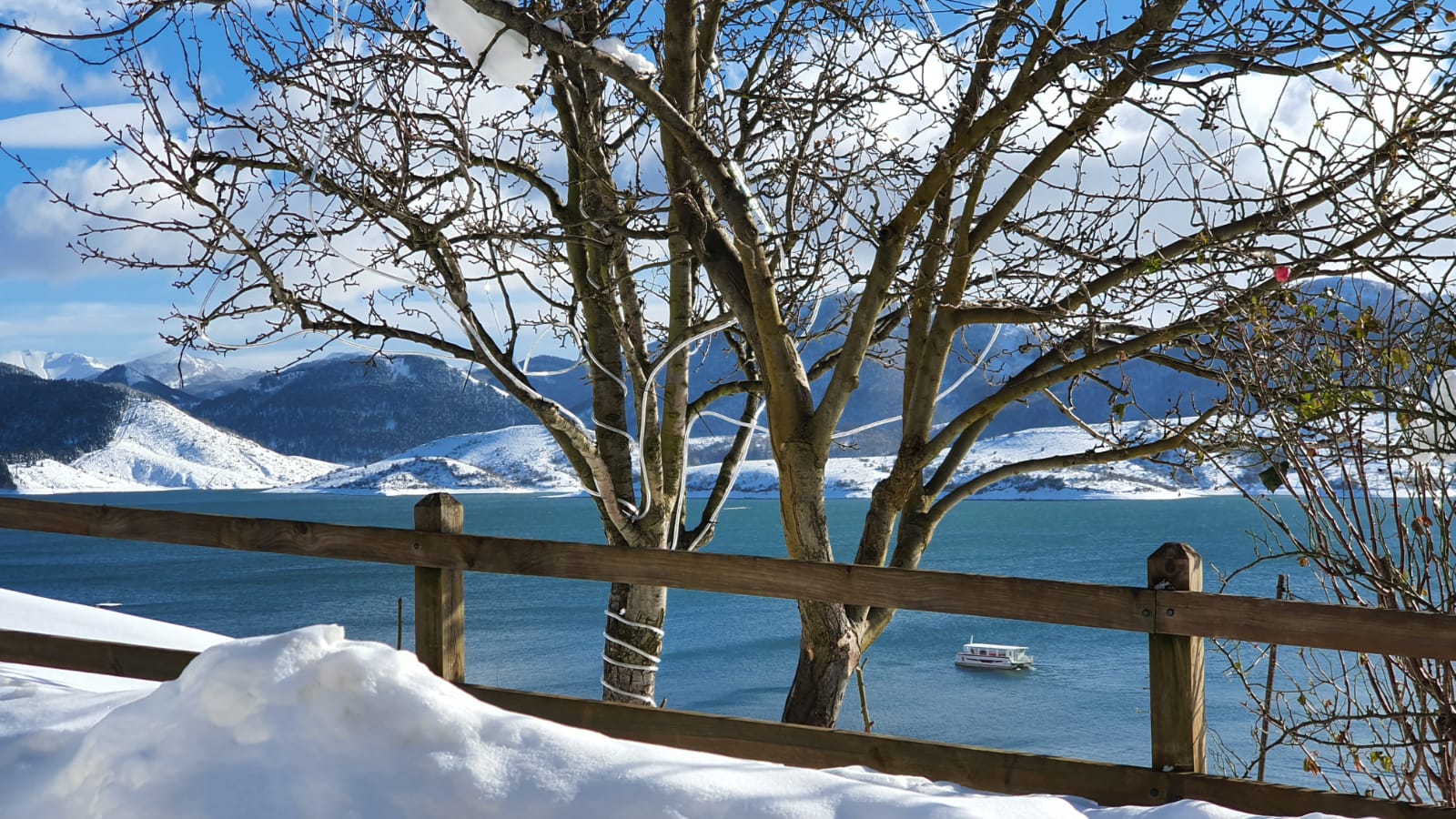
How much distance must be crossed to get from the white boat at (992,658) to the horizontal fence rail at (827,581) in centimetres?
4170

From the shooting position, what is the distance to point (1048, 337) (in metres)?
4.72

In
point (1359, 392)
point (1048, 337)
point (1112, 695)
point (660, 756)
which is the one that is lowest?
point (1112, 695)

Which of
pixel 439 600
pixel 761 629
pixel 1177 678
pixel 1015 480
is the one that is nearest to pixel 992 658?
pixel 761 629

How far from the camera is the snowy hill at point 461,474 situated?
163 m

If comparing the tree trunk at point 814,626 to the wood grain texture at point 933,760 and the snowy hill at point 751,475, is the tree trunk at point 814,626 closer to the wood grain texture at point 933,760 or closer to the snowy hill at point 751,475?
the wood grain texture at point 933,760

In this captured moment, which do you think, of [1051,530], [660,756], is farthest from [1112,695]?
[1051,530]

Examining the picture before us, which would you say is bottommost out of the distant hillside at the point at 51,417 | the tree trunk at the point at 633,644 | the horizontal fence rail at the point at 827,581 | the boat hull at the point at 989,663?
the boat hull at the point at 989,663

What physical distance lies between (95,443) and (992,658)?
173m

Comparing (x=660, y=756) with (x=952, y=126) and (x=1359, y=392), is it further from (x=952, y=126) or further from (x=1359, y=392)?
(x=952, y=126)

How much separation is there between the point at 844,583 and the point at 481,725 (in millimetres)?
1057

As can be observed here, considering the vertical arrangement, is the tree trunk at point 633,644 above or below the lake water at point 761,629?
above

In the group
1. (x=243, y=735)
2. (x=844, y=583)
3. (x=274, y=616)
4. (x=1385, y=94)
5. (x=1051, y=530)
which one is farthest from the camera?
(x=1051, y=530)

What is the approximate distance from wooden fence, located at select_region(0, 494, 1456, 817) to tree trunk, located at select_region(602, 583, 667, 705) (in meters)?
2.15

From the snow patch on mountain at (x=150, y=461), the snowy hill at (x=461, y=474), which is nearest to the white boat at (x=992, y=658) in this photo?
the snowy hill at (x=461, y=474)
